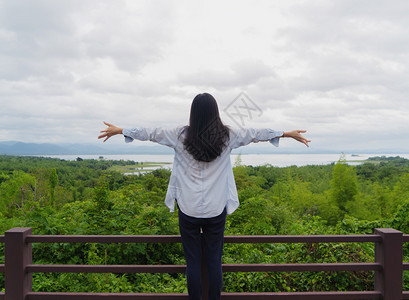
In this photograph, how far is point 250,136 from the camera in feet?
7.20

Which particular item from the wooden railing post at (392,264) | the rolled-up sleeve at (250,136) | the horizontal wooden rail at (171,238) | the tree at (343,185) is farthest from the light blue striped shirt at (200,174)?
the tree at (343,185)

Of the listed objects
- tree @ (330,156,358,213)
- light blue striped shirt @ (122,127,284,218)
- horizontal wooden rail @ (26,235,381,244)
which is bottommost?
tree @ (330,156,358,213)

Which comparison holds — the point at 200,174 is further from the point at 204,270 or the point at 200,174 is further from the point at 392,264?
the point at 392,264

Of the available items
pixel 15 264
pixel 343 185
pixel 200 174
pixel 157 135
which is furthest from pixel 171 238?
pixel 343 185

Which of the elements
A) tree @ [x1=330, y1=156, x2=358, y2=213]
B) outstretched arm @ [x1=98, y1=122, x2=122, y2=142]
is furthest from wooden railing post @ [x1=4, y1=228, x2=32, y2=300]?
tree @ [x1=330, y1=156, x2=358, y2=213]

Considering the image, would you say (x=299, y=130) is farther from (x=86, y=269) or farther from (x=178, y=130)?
(x=86, y=269)

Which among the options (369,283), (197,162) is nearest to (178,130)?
(197,162)

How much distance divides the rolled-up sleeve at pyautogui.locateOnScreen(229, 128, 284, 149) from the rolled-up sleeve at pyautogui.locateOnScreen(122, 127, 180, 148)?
1.41 ft

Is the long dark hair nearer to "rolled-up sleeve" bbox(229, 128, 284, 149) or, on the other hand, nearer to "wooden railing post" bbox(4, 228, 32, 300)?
"rolled-up sleeve" bbox(229, 128, 284, 149)

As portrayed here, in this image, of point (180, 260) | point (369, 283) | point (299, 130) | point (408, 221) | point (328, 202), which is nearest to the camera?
point (299, 130)

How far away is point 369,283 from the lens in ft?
12.0

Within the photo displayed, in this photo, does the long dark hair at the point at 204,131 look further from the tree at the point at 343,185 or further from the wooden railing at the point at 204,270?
the tree at the point at 343,185

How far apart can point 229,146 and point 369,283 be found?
2956 millimetres

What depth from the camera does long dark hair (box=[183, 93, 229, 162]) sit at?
2.06 meters
